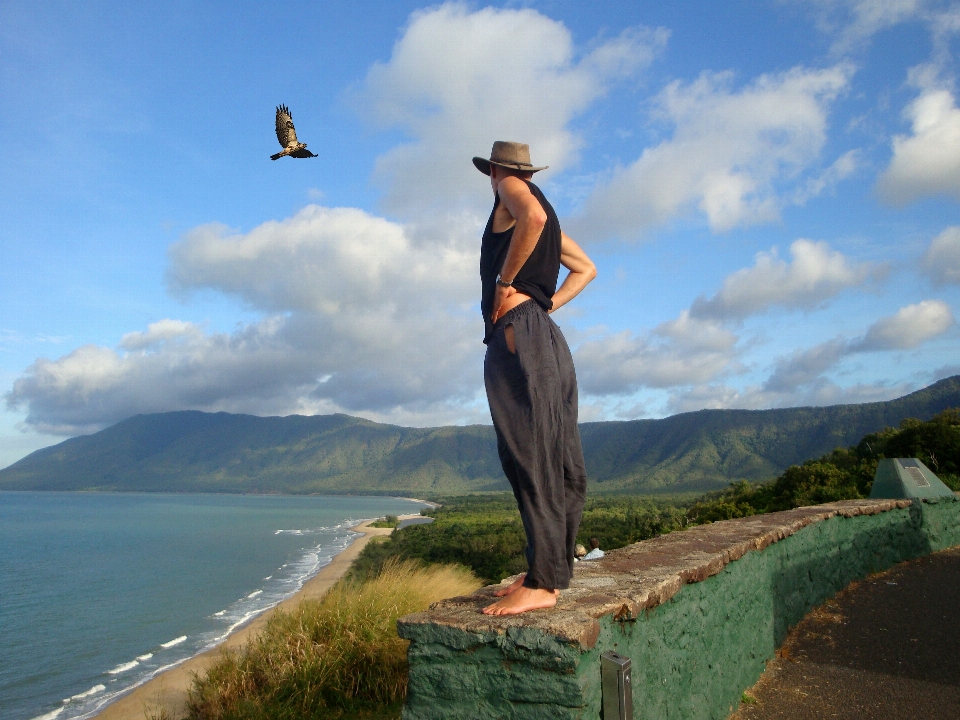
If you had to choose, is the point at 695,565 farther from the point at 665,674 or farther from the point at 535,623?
the point at 535,623

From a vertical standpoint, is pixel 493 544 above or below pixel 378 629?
below

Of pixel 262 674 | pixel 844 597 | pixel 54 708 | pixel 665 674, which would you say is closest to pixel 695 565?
pixel 665 674

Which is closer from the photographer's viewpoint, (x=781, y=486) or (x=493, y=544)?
(x=781, y=486)

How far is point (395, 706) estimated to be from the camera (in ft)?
17.8

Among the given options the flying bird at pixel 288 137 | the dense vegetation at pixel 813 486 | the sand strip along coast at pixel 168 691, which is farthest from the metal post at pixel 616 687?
the sand strip along coast at pixel 168 691

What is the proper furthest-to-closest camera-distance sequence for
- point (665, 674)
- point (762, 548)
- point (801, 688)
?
point (762, 548)
point (801, 688)
point (665, 674)

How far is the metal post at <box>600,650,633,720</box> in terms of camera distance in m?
2.36

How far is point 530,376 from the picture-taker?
257 cm

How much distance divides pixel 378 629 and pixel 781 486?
59.5ft

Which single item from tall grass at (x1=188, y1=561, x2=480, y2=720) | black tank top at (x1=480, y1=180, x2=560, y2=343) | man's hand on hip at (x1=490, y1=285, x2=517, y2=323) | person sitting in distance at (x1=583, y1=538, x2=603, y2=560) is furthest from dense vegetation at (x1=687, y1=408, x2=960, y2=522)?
man's hand on hip at (x1=490, y1=285, x2=517, y2=323)

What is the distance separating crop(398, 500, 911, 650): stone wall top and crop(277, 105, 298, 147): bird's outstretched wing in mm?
3201

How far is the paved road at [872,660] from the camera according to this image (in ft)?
12.7

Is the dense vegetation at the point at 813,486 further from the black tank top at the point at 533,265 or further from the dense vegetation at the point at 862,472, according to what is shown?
the black tank top at the point at 533,265

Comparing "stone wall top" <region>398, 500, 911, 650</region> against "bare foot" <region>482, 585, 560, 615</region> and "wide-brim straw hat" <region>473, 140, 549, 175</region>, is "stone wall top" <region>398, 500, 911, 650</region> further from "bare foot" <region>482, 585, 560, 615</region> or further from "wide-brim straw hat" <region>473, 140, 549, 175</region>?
"wide-brim straw hat" <region>473, 140, 549, 175</region>
